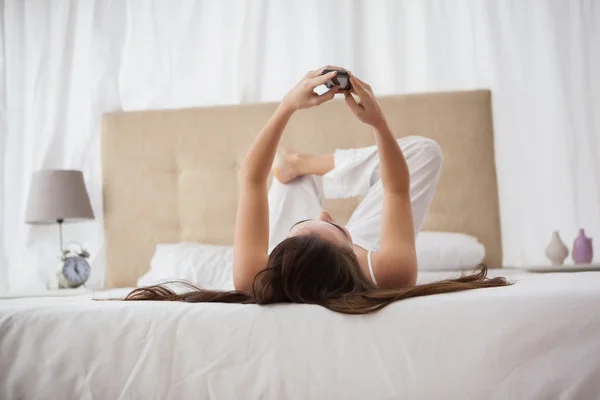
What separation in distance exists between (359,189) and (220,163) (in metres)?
1.13

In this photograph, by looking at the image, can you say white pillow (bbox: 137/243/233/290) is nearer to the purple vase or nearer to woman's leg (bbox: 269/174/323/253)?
woman's leg (bbox: 269/174/323/253)

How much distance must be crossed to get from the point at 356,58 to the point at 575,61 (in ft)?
3.76

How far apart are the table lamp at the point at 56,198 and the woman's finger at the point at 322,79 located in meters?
2.17

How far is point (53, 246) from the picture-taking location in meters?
3.61

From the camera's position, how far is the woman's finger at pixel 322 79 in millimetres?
1486

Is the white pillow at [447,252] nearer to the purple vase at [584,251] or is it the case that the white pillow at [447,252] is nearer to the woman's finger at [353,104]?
the purple vase at [584,251]

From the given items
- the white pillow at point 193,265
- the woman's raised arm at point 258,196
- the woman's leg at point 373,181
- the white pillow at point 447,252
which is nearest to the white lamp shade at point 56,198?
the white pillow at point 193,265

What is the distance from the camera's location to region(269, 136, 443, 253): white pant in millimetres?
2354

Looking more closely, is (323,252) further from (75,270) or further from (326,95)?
(75,270)

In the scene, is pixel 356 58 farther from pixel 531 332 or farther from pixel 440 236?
pixel 531 332

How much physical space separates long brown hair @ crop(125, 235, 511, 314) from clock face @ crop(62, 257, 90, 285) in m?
1.93

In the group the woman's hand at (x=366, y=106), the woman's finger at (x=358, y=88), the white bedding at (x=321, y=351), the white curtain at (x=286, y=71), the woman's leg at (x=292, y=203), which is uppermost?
the white curtain at (x=286, y=71)

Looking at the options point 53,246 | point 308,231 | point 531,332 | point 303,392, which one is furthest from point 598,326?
point 53,246

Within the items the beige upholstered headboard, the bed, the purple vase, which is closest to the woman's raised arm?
the bed
